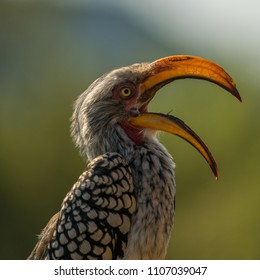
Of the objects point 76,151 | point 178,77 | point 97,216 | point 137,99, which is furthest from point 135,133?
point 76,151

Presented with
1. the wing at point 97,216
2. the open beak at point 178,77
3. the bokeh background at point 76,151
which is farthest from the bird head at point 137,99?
the bokeh background at point 76,151

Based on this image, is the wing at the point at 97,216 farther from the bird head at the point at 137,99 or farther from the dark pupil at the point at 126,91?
the dark pupil at the point at 126,91

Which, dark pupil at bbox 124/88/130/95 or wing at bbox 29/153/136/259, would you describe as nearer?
wing at bbox 29/153/136/259

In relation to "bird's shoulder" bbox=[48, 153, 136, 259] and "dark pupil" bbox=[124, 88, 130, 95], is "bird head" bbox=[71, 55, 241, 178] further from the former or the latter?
"bird's shoulder" bbox=[48, 153, 136, 259]

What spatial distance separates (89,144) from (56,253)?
61cm

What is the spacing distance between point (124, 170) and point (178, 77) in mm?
500

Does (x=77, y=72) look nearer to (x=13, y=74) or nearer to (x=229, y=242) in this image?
(x=13, y=74)

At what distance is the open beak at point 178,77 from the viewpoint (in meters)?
3.82

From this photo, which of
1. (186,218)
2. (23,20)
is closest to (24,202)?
(186,218)

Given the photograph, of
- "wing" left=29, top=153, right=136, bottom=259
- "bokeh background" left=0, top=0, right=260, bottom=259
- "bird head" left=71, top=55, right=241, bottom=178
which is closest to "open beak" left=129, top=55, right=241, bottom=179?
"bird head" left=71, top=55, right=241, bottom=178

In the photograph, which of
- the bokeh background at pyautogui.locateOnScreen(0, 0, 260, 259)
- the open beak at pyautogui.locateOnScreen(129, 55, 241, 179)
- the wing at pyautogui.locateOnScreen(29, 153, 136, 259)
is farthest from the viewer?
the bokeh background at pyautogui.locateOnScreen(0, 0, 260, 259)

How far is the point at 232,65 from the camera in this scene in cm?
1391

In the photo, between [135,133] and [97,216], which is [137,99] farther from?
[97,216]

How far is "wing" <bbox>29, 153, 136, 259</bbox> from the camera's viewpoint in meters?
3.55
